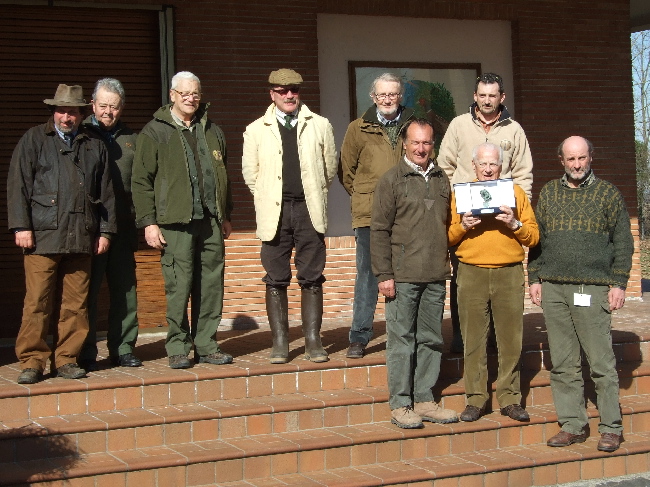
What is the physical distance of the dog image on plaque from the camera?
21.2 feet

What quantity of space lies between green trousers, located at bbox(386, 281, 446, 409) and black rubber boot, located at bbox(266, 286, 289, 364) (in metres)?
→ 0.84

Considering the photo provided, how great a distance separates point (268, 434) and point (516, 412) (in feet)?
5.63

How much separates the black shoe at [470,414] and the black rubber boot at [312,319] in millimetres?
1069

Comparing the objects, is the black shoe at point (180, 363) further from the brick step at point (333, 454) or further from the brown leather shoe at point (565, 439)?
the brown leather shoe at point (565, 439)

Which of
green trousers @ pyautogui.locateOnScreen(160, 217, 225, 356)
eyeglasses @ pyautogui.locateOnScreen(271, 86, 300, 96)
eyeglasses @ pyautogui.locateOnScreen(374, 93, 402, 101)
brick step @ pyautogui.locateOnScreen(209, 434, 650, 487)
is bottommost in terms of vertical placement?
brick step @ pyautogui.locateOnScreen(209, 434, 650, 487)

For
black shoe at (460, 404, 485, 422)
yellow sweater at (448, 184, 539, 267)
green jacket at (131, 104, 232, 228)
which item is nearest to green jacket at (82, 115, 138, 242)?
green jacket at (131, 104, 232, 228)

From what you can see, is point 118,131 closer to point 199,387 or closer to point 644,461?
point 199,387

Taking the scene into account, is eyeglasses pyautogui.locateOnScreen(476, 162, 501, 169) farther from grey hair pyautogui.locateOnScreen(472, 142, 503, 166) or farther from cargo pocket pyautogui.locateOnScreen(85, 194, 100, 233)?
cargo pocket pyautogui.locateOnScreen(85, 194, 100, 233)

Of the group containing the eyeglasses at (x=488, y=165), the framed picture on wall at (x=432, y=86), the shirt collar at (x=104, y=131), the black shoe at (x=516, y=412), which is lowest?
the black shoe at (x=516, y=412)

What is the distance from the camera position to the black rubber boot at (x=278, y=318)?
23.5ft

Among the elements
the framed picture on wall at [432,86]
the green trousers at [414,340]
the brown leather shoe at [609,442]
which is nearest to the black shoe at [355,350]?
the green trousers at [414,340]

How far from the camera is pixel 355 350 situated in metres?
7.32

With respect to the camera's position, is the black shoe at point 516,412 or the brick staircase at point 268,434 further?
the black shoe at point 516,412

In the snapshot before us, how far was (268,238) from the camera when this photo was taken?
7.09m
